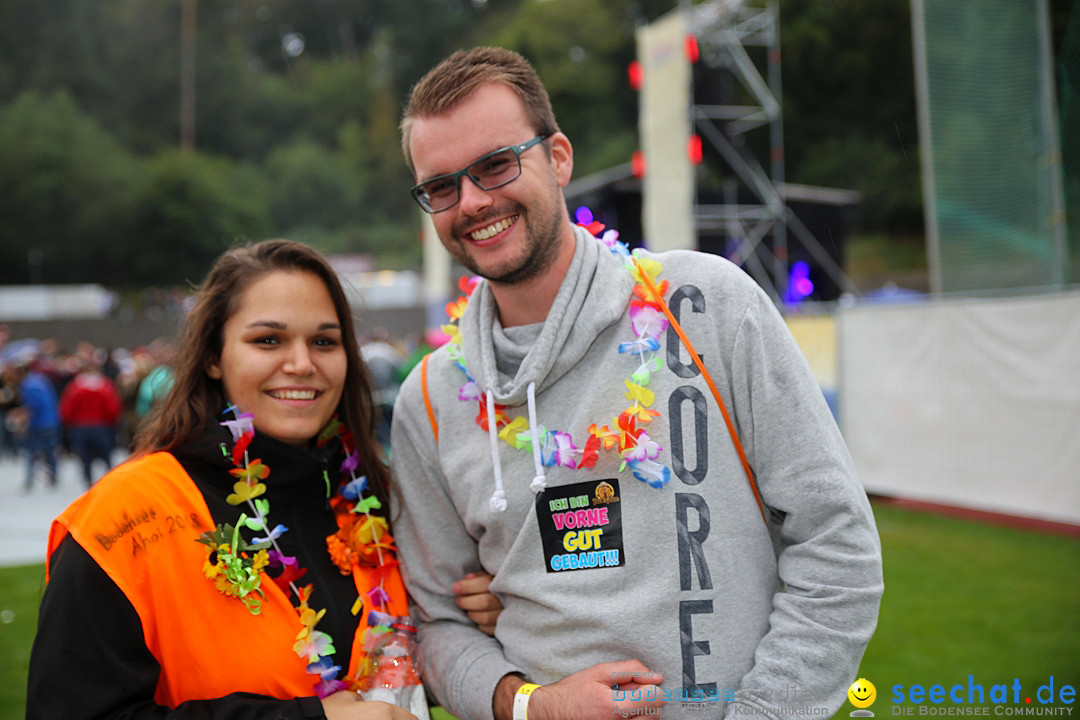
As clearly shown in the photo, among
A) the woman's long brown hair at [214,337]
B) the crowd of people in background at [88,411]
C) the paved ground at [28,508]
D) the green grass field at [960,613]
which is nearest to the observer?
the woman's long brown hair at [214,337]

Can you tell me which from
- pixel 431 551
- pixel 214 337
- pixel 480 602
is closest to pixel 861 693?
pixel 480 602

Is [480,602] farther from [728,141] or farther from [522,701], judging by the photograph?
[728,141]

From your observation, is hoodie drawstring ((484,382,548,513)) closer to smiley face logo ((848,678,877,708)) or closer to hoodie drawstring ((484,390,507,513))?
hoodie drawstring ((484,390,507,513))

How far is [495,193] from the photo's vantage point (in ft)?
5.91

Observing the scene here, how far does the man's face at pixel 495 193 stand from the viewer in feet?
5.86

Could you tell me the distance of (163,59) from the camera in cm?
4359

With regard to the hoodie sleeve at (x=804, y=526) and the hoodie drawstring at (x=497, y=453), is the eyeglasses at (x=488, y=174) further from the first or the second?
the hoodie sleeve at (x=804, y=526)

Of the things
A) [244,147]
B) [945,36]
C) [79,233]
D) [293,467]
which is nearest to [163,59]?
[244,147]

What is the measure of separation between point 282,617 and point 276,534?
0.19 metres

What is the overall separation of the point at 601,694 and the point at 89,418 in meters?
9.62

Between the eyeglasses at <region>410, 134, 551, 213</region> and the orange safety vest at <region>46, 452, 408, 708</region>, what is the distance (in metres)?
0.88

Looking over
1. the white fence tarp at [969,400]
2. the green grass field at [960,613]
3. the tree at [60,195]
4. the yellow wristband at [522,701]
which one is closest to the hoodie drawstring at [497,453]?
the yellow wristband at [522,701]

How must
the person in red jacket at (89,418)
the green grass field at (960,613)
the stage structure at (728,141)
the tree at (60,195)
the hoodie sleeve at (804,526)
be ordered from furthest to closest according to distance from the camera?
the tree at (60,195), the stage structure at (728,141), the person in red jacket at (89,418), the green grass field at (960,613), the hoodie sleeve at (804,526)

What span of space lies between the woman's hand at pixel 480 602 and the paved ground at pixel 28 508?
623 cm
